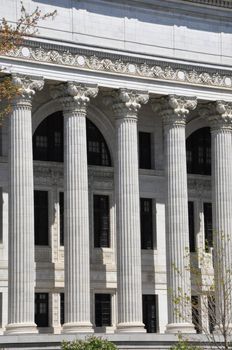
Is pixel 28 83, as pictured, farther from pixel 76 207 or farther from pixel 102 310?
pixel 102 310

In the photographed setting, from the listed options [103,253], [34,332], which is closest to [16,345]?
[34,332]

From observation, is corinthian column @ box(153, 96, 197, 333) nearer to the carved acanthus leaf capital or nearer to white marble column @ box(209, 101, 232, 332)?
white marble column @ box(209, 101, 232, 332)

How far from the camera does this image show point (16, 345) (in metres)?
56.0

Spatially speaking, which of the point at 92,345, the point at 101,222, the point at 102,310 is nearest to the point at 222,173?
the point at 101,222

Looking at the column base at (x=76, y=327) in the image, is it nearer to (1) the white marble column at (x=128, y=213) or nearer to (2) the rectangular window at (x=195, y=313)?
(1) the white marble column at (x=128, y=213)

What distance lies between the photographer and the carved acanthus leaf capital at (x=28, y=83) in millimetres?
58131

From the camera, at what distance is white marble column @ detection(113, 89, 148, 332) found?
6109 centimetres

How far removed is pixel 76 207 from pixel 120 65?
8471 millimetres

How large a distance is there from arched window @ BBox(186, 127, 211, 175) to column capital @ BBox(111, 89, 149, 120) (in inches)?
315

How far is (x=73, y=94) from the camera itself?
60.5 m

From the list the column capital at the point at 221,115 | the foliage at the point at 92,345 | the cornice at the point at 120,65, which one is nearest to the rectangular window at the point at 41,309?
the cornice at the point at 120,65

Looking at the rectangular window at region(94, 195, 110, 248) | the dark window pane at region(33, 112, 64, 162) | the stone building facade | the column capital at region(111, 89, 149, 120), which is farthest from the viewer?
the rectangular window at region(94, 195, 110, 248)

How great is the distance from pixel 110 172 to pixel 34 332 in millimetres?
12904

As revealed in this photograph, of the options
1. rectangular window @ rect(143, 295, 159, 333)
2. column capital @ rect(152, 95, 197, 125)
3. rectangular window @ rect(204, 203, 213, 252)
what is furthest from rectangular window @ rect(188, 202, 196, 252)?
column capital @ rect(152, 95, 197, 125)
